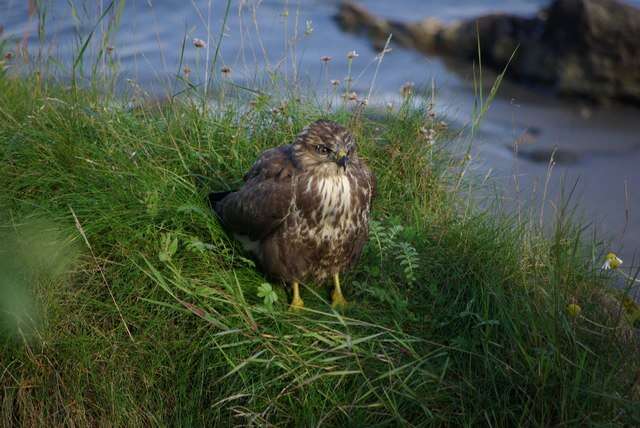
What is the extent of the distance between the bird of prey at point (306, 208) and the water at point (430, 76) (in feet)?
4.07

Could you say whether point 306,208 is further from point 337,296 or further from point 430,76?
point 430,76

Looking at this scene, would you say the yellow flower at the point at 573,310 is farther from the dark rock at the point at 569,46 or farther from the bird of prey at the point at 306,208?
the dark rock at the point at 569,46

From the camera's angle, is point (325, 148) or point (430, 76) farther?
point (430, 76)

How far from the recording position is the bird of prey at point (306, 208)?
144 inches

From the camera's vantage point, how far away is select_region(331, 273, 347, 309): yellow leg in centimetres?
369

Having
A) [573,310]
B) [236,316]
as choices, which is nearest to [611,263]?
[573,310]

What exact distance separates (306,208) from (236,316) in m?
0.60

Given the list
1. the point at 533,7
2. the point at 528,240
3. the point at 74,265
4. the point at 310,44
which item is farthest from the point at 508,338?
the point at 533,7

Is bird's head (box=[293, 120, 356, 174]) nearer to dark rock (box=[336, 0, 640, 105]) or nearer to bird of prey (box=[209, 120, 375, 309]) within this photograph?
bird of prey (box=[209, 120, 375, 309])

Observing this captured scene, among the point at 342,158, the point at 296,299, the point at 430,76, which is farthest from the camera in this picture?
the point at 430,76

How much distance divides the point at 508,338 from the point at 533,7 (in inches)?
383

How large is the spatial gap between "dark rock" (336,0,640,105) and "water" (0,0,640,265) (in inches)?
11.9

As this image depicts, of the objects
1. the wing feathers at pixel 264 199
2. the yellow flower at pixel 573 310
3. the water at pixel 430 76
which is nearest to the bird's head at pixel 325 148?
the wing feathers at pixel 264 199

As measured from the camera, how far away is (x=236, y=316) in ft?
11.2
